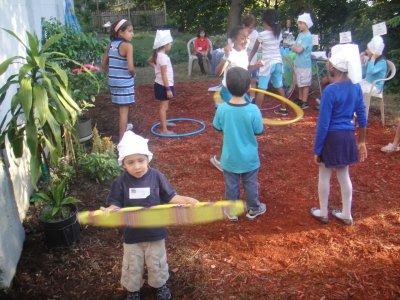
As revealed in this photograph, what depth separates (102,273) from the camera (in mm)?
3232

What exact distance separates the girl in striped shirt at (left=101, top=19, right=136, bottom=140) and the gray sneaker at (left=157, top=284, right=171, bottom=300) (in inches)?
129

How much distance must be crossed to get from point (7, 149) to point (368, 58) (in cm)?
598

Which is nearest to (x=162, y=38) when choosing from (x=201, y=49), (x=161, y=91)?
(x=161, y=91)

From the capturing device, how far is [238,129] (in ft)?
11.6

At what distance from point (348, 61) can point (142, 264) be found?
2.30m

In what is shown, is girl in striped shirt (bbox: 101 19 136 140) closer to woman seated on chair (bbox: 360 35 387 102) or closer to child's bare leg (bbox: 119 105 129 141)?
child's bare leg (bbox: 119 105 129 141)

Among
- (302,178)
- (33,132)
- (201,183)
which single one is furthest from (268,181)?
(33,132)

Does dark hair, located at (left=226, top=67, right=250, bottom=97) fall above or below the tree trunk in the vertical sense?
below

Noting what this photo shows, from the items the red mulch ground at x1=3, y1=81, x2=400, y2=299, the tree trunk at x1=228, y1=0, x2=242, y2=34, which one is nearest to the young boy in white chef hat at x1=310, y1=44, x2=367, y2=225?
the red mulch ground at x1=3, y1=81, x2=400, y2=299

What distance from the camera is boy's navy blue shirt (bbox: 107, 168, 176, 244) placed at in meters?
2.65

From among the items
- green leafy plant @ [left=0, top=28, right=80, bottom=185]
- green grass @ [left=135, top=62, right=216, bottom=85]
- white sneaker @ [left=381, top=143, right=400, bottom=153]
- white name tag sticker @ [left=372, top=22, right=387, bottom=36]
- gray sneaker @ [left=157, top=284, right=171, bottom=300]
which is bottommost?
gray sneaker @ [left=157, top=284, right=171, bottom=300]

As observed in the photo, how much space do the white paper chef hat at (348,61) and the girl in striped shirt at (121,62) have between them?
9.58ft

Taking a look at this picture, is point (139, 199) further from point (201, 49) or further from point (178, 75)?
point (201, 49)

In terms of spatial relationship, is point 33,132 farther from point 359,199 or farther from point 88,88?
point 359,199
